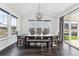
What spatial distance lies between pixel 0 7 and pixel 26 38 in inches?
101

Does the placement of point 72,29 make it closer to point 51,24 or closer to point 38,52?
point 51,24

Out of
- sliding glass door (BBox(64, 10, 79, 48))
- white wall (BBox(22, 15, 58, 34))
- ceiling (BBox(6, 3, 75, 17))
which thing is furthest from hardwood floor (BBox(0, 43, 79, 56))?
white wall (BBox(22, 15, 58, 34))

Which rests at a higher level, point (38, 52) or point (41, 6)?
point (41, 6)

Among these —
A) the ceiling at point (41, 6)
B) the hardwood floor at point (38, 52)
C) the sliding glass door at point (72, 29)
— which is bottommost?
the hardwood floor at point (38, 52)

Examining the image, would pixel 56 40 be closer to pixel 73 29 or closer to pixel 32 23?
pixel 73 29

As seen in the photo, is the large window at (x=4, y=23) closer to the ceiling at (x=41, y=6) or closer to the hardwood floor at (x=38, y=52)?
the ceiling at (x=41, y=6)

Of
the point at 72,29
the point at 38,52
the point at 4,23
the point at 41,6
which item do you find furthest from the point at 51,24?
the point at 38,52

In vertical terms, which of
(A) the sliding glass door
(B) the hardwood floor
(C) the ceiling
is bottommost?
(B) the hardwood floor

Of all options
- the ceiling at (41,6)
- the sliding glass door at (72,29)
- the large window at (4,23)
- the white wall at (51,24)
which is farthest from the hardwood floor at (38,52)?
the white wall at (51,24)

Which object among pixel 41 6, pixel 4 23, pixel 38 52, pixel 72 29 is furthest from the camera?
pixel 72 29

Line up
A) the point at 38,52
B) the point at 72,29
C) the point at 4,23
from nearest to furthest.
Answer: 1. the point at 38,52
2. the point at 4,23
3. the point at 72,29

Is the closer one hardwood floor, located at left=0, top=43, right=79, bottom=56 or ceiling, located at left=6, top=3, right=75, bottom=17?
hardwood floor, located at left=0, top=43, right=79, bottom=56

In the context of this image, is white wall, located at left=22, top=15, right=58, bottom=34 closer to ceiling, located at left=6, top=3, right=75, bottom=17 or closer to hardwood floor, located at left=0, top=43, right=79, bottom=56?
ceiling, located at left=6, top=3, right=75, bottom=17

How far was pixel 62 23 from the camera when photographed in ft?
32.0
